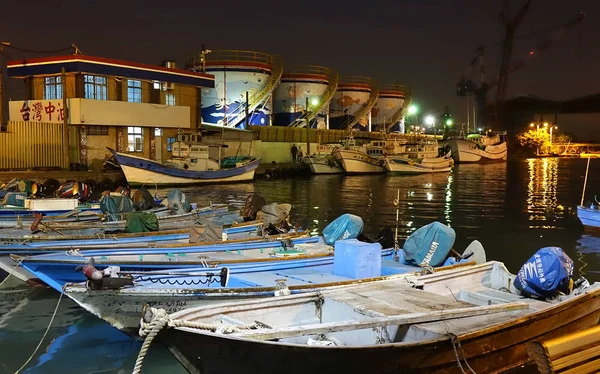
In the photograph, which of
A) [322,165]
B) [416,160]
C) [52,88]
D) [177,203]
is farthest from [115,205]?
[416,160]

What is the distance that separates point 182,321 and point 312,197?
87.4 ft

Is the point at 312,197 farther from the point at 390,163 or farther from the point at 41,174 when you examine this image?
the point at 390,163

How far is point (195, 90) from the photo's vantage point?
42906 millimetres

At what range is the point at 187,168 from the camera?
38.6 m

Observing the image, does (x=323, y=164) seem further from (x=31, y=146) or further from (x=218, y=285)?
(x=218, y=285)

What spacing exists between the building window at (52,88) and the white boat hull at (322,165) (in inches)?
899

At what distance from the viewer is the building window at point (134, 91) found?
38.3 meters

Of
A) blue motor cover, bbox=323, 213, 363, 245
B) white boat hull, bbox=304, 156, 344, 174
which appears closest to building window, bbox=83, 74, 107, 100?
white boat hull, bbox=304, 156, 344, 174

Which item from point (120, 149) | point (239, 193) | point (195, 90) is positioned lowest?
point (239, 193)

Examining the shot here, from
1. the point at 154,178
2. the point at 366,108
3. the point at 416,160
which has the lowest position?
the point at 154,178

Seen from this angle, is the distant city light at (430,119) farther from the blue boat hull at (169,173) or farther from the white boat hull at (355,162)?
the blue boat hull at (169,173)

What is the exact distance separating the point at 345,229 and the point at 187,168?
27899mm

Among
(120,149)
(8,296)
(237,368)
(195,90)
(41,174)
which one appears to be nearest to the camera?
(237,368)

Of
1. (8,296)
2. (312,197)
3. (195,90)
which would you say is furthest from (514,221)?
(195,90)
